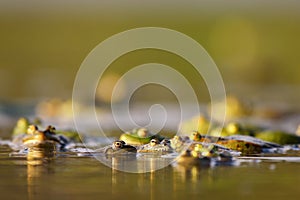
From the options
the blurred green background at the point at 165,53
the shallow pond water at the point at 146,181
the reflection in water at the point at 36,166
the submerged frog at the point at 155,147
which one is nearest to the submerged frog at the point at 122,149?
the submerged frog at the point at 155,147

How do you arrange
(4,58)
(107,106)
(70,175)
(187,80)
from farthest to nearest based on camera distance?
(4,58) → (187,80) → (107,106) → (70,175)

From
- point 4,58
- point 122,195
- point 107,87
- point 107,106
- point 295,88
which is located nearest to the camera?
point 122,195

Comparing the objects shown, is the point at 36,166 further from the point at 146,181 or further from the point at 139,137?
the point at 139,137

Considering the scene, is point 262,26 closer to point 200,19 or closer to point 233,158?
point 200,19

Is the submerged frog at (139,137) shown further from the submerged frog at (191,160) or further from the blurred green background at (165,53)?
the blurred green background at (165,53)

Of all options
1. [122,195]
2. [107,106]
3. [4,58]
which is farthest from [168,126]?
[4,58]

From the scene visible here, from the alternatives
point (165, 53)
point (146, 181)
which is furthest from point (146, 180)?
point (165, 53)
